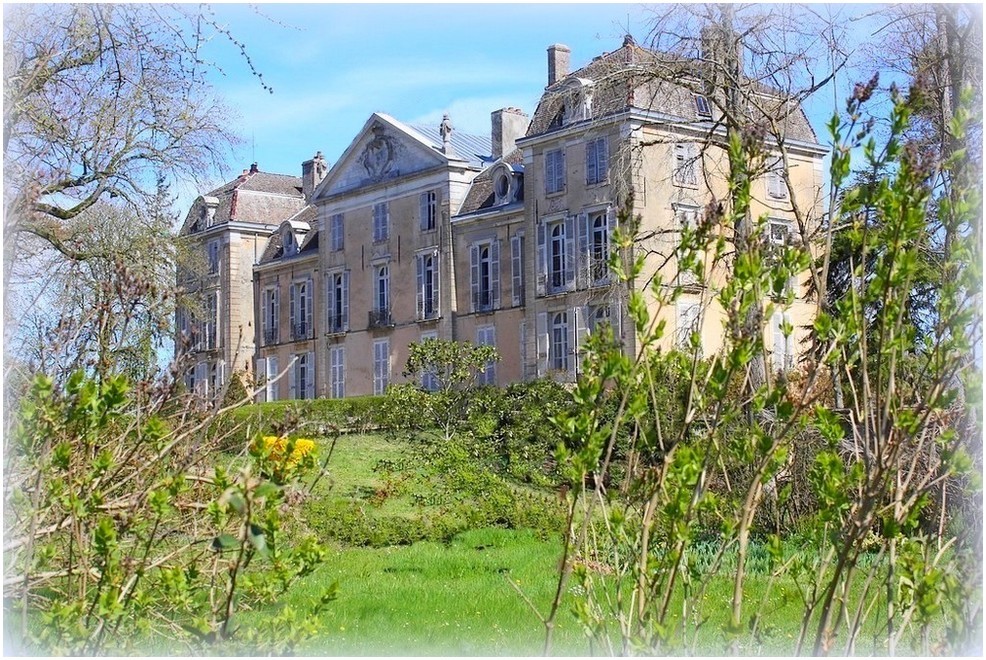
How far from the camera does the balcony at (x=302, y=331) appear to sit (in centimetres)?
3991

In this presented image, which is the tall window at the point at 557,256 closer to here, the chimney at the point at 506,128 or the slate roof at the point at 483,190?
the slate roof at the point at 483,190

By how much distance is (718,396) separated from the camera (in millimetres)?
4379

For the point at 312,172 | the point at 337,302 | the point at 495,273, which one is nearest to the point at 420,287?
the point at 495,273

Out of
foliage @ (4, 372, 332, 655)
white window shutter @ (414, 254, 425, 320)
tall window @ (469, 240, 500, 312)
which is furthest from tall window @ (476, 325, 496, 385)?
foliage @ (4, 372, 332, 655)

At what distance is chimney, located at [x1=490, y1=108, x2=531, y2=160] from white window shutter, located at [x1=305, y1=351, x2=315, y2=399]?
8573 millimetres

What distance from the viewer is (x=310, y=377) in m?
39.8

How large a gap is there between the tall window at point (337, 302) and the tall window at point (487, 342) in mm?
5751

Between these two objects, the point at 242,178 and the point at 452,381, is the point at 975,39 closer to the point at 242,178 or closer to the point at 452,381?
the point at 452,381

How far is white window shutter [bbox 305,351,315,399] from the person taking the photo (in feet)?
130

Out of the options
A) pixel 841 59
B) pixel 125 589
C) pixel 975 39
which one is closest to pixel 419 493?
pixel 841 59

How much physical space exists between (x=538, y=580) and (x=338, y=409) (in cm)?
1572

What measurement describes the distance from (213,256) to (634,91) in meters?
19.3

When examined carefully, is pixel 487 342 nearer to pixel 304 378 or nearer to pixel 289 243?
pixel 304 378

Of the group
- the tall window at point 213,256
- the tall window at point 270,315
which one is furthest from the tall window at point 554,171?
the tall window at point 213,256
